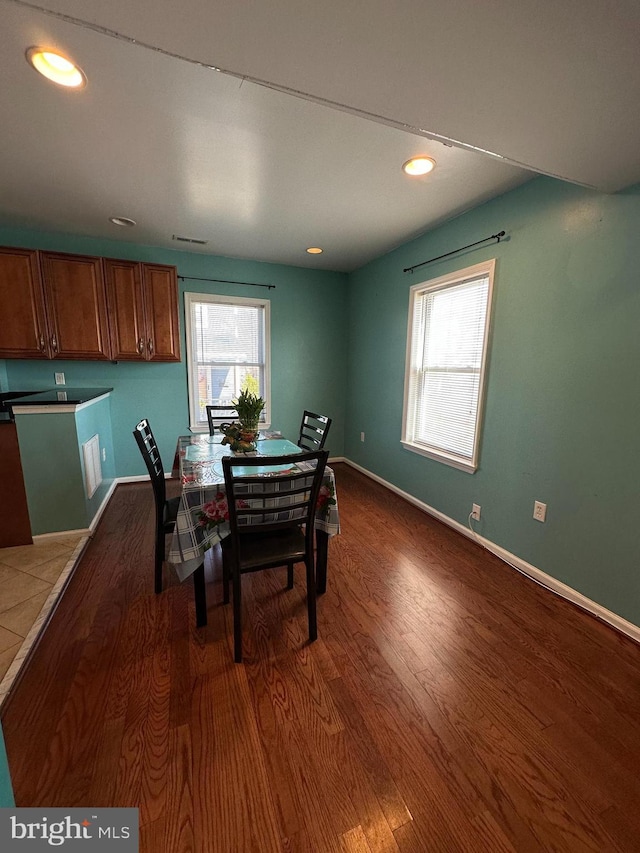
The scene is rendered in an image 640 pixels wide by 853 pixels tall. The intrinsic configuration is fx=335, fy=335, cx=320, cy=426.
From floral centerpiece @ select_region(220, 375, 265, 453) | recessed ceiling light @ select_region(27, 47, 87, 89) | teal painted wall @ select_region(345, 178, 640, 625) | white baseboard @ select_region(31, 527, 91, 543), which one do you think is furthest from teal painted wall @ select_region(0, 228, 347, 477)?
recessed ceiling light @ select_region(27, 47, 87, 89)

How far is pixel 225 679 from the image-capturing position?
4.75ft

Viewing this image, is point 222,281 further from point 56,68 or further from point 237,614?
point 237,614

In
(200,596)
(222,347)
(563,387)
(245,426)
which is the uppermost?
(222,347)

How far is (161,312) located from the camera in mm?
3377

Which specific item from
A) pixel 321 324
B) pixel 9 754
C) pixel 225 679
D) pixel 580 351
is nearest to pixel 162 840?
pixel 225 679

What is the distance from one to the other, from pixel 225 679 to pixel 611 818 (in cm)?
137

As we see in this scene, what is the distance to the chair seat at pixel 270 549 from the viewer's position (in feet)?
5.06

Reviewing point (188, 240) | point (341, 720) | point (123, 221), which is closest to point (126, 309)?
point (123, 221)

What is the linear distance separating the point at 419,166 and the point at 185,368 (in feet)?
9.57

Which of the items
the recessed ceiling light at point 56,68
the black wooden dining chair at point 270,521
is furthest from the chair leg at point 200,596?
the recessed ceiling light at point 56,68

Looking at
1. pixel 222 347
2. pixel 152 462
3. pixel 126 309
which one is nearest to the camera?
pixel 152 462

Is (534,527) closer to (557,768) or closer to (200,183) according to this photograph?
(557,768)

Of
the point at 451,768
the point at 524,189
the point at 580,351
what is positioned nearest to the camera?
the point at 451,768

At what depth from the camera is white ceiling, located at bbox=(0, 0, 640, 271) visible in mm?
942
